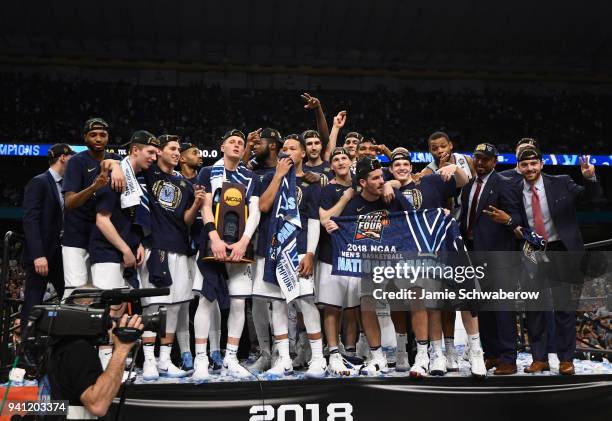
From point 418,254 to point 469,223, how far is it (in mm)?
677

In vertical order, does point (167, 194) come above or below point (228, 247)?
above

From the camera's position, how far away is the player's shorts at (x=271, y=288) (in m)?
4.96

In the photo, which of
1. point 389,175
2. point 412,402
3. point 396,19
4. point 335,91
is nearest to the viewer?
point 412,402

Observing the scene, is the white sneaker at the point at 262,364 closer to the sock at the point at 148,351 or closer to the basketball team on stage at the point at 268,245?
the basketball team on stage at the point at 268,245

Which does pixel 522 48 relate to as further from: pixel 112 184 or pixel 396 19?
pixel 112 184

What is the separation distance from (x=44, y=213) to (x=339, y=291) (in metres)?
2.64

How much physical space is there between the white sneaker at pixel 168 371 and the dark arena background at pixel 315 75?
11.5 metres

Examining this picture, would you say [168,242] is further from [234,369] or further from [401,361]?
[401,361]

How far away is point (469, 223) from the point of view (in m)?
5.34

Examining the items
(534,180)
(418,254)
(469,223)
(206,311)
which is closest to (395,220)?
(418,254)

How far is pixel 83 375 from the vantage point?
3012 millimetres

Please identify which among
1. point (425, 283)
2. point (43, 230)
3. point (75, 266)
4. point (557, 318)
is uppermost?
point (43, 230)

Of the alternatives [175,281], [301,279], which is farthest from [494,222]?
[175,281]

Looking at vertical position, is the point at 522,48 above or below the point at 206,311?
above
